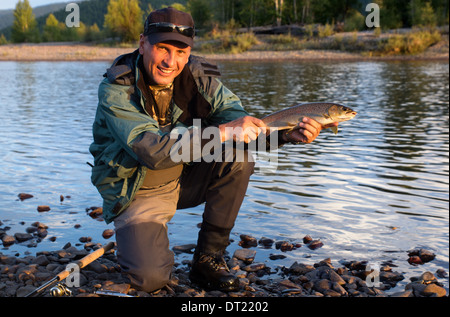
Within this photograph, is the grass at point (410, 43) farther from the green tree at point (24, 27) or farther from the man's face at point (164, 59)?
the green tree at point (24, 27)

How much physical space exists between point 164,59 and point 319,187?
3445mm

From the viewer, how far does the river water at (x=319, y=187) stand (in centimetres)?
494

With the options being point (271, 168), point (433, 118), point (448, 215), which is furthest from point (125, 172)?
point (433, 118)

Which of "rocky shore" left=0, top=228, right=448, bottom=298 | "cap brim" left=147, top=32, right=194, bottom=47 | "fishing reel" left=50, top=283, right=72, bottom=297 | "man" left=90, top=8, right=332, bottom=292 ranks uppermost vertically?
"cap brim" left=147, top=32, right=194, bottom=47

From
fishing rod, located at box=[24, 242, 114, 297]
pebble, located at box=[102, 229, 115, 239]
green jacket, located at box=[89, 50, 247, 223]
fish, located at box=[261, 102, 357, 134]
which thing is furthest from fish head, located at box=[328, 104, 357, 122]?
pebble, located at box=[102, 229, 115, 239]

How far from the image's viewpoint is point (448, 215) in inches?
223

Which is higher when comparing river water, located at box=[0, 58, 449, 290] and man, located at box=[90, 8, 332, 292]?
man, located at box=[90, 8, 332, 292]

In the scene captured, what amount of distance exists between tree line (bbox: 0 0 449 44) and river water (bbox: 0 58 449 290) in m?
32.0

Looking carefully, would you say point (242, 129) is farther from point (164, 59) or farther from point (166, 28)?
point (166, 28)

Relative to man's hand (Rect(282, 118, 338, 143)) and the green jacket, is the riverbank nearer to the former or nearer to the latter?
the green jacket

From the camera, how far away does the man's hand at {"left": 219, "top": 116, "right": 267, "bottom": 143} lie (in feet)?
11.7

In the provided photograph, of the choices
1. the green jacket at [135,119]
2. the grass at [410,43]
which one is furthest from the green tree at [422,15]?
the green jacket at [135,119]

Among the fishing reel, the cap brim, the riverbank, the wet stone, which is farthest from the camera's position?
the riverbank

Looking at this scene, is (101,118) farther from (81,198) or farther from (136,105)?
(81,198)
